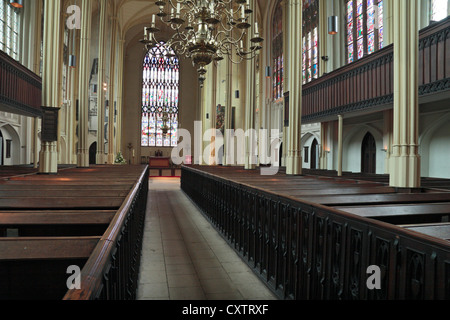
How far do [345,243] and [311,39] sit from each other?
14.5 m

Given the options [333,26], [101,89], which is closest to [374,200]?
[333,26]

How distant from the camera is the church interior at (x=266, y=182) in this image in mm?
1799

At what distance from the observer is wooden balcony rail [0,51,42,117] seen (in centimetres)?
861

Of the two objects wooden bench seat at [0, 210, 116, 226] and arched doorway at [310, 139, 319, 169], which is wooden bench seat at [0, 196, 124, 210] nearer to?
wooden bench seat at [0, 210, 116, 226]

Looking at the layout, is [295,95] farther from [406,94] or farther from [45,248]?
[45,248]

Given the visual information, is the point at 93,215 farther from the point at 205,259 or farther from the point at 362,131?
the point at 362,131

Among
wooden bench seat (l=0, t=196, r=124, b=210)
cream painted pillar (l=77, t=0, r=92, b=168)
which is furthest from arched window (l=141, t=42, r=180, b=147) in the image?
wooden bench seat (l=0, t=196, r=124, b=210)

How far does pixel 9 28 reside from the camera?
12.6 metres

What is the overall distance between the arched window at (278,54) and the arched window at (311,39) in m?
2.57

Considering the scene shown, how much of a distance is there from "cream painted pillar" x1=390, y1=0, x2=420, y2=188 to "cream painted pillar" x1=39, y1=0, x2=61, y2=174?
675 cm

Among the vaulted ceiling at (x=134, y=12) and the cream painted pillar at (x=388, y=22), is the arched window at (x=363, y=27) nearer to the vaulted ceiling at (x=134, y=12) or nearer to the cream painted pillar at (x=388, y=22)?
the cream painted pillar at (x=388, y=22)

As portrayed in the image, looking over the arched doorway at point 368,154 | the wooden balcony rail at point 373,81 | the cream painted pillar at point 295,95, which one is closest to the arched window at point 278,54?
the wooden balcony rail at point 373,81
